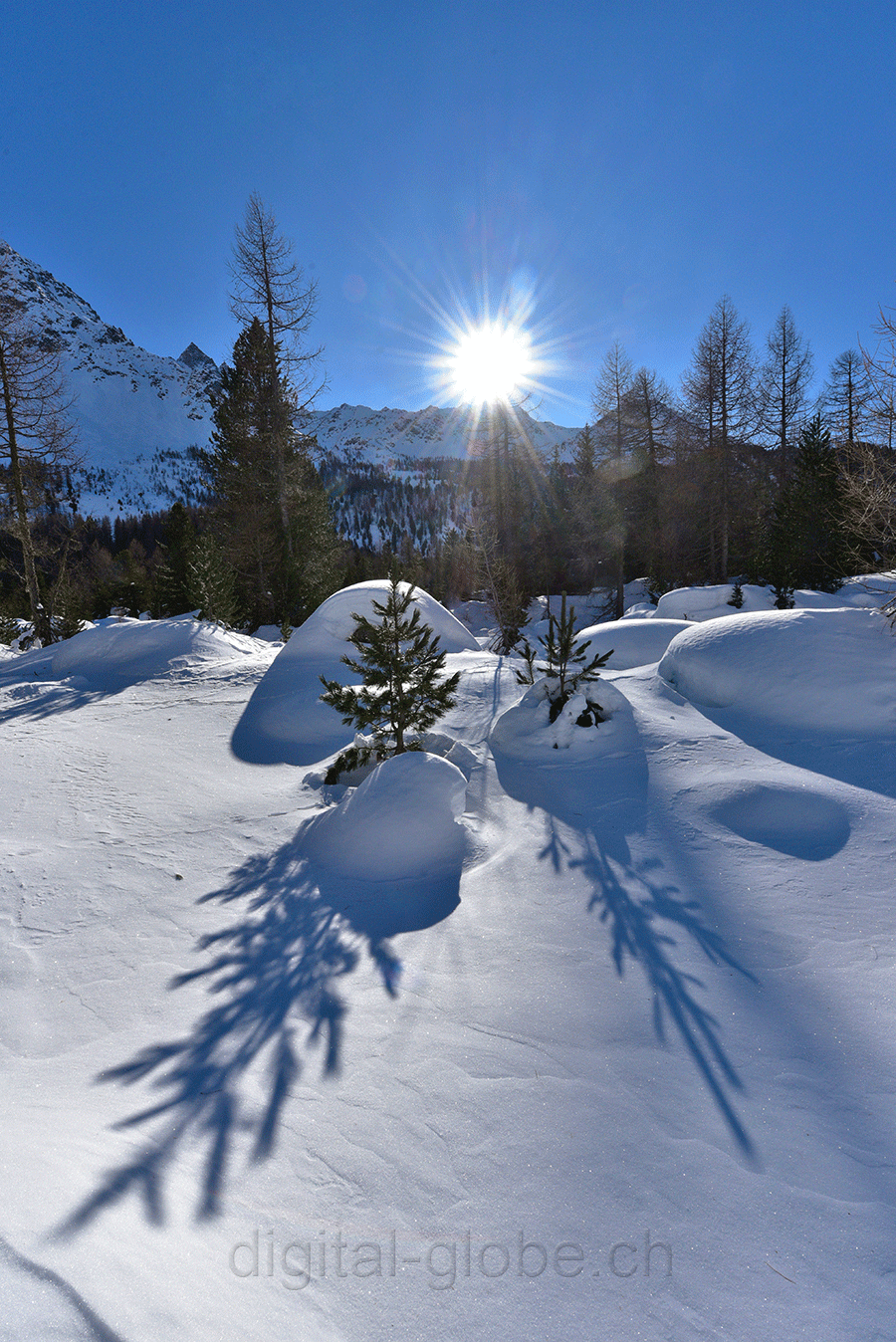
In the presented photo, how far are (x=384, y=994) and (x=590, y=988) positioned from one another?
3.66 ft

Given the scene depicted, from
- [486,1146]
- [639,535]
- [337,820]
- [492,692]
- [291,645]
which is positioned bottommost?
[486,1146]

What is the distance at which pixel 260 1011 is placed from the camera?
2.73 m

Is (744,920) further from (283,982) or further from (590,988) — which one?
(283,982)

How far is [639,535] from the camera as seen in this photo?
28.4 meters

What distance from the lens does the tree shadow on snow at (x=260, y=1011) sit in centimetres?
193

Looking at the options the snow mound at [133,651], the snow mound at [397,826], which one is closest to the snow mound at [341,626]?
the snow mound at [133,651]

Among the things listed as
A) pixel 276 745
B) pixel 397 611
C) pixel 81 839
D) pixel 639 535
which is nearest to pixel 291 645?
A: pixel 276 745

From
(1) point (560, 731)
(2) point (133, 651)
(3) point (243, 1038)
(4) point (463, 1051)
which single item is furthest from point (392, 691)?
(2) point (133, 651)

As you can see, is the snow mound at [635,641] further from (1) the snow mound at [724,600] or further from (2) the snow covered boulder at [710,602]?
(2) the snow covered boulder at [710,602]

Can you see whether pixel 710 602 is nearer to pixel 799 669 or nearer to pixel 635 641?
pixel 635 641

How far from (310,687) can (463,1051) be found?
22.5 ft

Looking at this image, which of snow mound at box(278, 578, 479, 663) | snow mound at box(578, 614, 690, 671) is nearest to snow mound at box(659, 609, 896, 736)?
snow mound at box(578, 614, 690, 671)

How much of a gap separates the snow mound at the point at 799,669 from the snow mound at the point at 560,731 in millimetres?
1391

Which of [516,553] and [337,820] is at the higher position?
[516,553]
